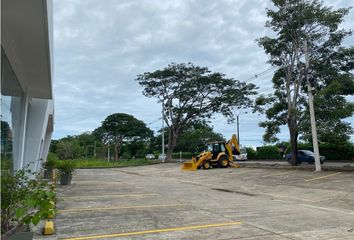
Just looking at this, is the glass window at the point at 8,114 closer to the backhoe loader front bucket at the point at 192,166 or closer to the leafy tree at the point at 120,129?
the backhoe loader front bucket at the point at 192,166

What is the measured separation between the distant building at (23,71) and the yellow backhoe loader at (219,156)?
51.0 feet

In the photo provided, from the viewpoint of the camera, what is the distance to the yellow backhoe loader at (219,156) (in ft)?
99.0

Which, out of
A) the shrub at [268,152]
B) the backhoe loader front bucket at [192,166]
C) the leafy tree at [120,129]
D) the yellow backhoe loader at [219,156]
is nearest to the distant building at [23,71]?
the backhoe loader front bucket at [192,166]

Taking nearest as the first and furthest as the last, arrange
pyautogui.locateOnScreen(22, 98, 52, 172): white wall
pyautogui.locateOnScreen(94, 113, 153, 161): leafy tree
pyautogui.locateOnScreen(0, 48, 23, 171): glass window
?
pyautogui.locateOnScreen(0, 48, 23, 171): glass window
pyautogui.locateOnScreen(22, 98, 52, 172): white wall
pyautogui.locateOnScreen(94, 113, 153, 161): leafy tree

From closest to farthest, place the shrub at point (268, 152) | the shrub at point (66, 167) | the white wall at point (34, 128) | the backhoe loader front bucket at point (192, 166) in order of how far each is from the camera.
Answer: the white wall at point (34, 128) < the shrub at point (66, 167) < the backhoe loader front bucket at point (192, 166) < the shrub at point (268, 152)

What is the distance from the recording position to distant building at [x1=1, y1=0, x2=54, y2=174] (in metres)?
7.26

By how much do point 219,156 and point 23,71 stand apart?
68.4ft

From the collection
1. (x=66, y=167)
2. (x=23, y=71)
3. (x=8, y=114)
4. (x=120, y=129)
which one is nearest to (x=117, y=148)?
(x=120, y=129)

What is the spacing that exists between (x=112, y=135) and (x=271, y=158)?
34.5 meters

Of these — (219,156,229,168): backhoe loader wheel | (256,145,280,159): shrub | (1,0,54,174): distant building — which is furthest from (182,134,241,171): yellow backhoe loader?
(256,145,280,159): shrub

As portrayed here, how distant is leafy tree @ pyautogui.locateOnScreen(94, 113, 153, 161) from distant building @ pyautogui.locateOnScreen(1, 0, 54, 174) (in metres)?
49.5

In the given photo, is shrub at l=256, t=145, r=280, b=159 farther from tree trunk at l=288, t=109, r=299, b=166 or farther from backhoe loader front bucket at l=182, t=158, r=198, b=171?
tree trunk at l=288, t=109, r=299, b=166

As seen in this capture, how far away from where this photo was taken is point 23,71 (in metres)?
12.0

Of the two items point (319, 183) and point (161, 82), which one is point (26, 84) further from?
point (161, 82)
